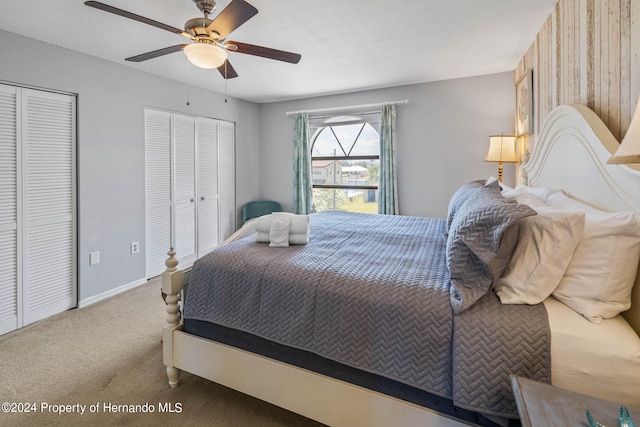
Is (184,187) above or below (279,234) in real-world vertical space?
above

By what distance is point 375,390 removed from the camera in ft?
4.32

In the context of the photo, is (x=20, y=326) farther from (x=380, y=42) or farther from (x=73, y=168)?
(x=380, y=42)

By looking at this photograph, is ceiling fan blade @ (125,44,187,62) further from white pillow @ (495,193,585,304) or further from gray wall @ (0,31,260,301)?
white pillow @ (495,193,585,304)

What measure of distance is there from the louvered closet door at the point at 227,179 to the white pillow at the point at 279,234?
2891mm

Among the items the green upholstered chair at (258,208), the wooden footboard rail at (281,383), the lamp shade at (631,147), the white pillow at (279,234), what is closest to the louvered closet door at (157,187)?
the green upholstered chair at (258,208)

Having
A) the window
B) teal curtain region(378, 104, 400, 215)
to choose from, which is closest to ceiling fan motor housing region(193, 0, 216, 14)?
teal curtain region(378, 104, 400, 215)

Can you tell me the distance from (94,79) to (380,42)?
9.17 feet

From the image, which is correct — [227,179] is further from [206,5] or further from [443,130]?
[443,130]

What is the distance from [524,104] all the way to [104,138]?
423cm

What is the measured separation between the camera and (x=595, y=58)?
5.35 feet

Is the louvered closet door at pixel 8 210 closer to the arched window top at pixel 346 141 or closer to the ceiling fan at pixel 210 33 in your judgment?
the ceiling fan at pixel 210 33

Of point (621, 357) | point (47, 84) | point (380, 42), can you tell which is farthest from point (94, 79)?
point (621, 357)

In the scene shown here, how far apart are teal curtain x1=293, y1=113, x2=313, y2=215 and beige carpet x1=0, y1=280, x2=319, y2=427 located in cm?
270

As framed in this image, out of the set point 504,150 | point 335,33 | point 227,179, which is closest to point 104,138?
point 227,179
